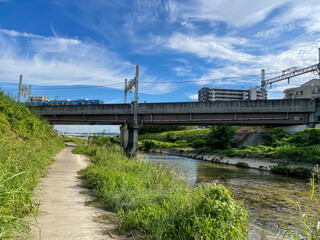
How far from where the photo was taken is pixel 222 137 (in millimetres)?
34969

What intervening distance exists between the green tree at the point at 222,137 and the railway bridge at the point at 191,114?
1982 mm

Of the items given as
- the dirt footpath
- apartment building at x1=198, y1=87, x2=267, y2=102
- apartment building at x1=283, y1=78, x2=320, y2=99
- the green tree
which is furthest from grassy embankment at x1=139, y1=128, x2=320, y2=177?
apartment building at x1=198, y1=87, x2=267, y2=102

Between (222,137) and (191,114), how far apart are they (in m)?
6.79

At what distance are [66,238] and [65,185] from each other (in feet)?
15.7

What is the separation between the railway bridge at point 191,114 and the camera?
34844 millimetres

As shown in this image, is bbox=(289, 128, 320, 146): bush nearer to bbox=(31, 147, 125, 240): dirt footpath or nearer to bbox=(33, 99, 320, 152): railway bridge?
bbox=(33, 99, 320, 152): railway bridge

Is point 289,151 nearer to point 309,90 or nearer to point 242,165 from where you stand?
point 242,165

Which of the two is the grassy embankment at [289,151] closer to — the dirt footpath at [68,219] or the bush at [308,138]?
the bush at [308,138]

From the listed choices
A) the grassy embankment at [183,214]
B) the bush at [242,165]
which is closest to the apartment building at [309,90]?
the bush at [242,165]

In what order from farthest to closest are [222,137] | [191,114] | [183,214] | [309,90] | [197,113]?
[309,90] → [191,114] → [197,113] → [222,137] → [183,214]

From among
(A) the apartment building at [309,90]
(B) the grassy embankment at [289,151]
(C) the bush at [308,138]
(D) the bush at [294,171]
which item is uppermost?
(A) the apartment building at [309,90]

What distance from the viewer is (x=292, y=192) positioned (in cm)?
1210

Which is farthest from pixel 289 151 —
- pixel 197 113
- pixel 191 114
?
pixel 191 114

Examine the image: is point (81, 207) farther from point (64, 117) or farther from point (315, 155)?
point (64, 117)
